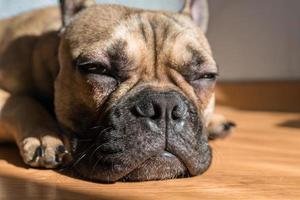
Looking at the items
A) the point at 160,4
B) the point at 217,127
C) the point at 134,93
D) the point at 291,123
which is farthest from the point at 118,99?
the point at 160,4

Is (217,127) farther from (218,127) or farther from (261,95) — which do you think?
(261,95)

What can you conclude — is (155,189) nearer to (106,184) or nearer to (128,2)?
(106,184)

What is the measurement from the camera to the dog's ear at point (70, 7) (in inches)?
76.7

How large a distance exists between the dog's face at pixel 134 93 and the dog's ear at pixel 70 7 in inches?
2.2

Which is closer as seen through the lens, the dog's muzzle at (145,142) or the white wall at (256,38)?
the dog's muzzle at (145,142)

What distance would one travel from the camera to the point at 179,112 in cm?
151

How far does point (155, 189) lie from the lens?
4.69 feet

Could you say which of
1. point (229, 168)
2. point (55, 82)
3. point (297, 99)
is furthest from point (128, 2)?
point (229, 168)

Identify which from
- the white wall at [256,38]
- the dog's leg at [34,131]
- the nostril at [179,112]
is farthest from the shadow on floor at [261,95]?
the nostril at [179,112]

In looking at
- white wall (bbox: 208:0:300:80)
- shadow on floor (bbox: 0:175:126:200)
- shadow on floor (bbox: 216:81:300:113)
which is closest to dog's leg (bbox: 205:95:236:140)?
shadow on floor (bbox: 0:175:126:200)

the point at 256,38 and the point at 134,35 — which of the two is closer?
the point at 134,35

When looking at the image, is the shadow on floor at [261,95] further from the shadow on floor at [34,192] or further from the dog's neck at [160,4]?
the shadow on floor at [34,192]

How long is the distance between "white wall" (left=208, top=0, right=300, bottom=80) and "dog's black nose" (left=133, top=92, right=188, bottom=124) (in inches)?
85.2

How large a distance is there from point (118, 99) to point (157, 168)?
0.21 meters
